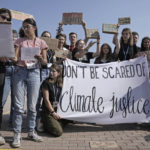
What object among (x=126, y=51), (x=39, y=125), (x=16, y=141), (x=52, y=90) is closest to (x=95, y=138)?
(x=39, y=125)

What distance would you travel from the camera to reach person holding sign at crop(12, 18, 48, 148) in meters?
3.61

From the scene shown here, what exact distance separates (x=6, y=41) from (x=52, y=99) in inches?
70.0

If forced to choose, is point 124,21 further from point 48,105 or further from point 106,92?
point 48,105

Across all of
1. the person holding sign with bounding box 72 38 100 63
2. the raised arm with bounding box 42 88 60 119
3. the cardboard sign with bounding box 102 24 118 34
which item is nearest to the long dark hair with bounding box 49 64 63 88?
the raised arm with bounding box 42 88 60 119

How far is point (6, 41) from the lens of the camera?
3.32 m

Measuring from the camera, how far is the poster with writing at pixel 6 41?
10.7ft

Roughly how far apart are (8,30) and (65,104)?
1999mm

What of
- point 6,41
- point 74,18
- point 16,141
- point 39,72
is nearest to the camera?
point 6,41

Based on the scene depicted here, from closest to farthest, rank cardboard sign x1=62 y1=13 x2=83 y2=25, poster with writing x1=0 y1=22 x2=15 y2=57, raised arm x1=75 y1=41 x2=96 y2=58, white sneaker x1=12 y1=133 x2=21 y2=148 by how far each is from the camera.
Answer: poster with writing x1=0 y1=22 x2=15 y2=57, white sneaker x1=12 y1=133 x2=21 y2=148, raised arm x1=75 y1=41 x2=96 y2=58, cardboard sign x1=62 y1=13 x2=83 y2=25

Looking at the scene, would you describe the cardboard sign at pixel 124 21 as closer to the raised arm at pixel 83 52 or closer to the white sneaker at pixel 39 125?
the raised arm at pixel 83 52

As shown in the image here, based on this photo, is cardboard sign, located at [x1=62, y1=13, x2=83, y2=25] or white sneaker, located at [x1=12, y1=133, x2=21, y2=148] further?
cardboard sign, located at [x1=62, y1=13, x2=83, y2=25]

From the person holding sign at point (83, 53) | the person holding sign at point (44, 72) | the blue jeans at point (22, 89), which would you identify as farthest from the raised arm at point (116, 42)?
the blue jeans at point (22, 89)

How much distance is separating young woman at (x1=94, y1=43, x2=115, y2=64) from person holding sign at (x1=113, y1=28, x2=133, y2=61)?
0.58 ft

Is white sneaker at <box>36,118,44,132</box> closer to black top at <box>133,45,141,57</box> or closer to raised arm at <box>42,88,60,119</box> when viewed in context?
raised arm at <box>42,88,60,119</box>
